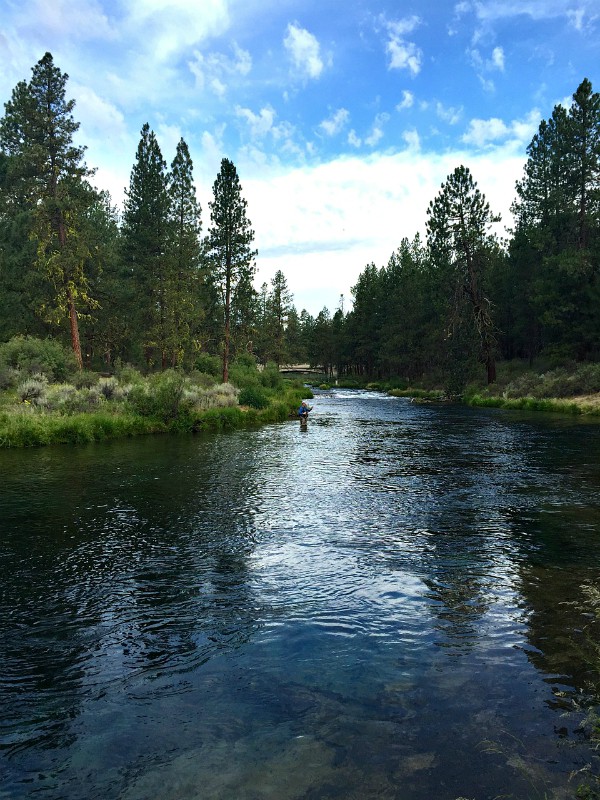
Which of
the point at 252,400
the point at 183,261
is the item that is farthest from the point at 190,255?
the point at 252,400

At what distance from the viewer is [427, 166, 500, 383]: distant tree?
50781 millimetres

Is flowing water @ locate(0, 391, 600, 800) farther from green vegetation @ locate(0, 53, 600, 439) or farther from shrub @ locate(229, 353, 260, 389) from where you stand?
shrub @ locate(229, 353, 260, 389)

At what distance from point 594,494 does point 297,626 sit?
11.2 meters

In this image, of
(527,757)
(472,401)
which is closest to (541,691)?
(527,757)

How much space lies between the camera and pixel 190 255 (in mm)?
51688

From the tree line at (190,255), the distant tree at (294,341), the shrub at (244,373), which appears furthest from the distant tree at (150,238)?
the distant tree at (294,341)

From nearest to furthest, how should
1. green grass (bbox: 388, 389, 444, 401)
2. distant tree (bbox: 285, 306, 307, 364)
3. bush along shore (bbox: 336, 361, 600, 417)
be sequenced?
bush along shore (bbox: 336, 361, 600, 417) → green grass (bbox: 388, 389, 444, 401) → distant tree (bbox: 285, 306, 307, 364)

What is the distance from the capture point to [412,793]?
436 cm

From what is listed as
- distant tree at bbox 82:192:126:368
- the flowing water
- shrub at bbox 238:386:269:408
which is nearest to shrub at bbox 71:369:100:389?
shrub at bbox 238:386:269:408

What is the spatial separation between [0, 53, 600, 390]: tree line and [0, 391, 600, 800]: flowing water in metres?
29.6

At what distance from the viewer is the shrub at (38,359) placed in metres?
34.2

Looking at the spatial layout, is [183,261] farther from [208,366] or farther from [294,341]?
[294,341]

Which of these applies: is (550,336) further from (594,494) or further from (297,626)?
(297,626)

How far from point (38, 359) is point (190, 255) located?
2165cm
